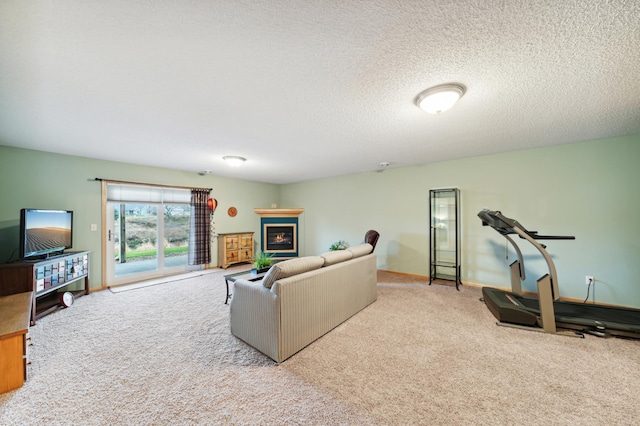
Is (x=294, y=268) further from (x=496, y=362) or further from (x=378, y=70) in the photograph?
(x=496, y=362)

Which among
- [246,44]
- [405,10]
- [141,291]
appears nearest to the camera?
[405,10]

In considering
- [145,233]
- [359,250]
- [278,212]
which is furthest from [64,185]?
[359,250]

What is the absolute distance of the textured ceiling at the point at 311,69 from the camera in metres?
1.24

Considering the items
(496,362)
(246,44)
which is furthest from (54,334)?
(496,362)

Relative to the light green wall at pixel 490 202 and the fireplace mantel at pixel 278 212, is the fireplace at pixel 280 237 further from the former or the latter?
the light green wall at pixel 490 202

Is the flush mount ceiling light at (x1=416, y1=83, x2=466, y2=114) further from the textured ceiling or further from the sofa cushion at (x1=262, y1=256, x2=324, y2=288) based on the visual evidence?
the sofa cushion at (x1=262, y1=256, x2=324, y2=288)

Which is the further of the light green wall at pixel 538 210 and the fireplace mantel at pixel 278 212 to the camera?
the fireplace mantel at pixel 278 212

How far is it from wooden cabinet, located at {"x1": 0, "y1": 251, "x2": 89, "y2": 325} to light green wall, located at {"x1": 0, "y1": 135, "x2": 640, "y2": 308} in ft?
1.96

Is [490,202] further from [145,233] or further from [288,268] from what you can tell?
[145,233]

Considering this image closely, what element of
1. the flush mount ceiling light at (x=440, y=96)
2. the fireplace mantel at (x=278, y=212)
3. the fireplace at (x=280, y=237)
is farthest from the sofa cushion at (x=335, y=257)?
the fireplace at (x=280, y=237)

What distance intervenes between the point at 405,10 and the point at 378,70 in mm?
508

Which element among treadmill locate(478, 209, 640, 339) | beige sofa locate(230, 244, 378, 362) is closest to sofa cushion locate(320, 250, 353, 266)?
beige sofa locate(230, 244, 378, 362)

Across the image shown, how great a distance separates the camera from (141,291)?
161 inches

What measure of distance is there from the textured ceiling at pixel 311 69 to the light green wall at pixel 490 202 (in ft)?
2.01
